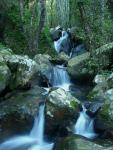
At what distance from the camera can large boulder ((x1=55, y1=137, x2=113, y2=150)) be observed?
22.2 ft

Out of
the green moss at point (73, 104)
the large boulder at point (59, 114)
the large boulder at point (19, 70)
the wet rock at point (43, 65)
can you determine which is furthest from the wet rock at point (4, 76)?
the wet rock at point (43, 65)

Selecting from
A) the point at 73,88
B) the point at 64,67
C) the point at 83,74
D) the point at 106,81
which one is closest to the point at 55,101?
the point at 106,81

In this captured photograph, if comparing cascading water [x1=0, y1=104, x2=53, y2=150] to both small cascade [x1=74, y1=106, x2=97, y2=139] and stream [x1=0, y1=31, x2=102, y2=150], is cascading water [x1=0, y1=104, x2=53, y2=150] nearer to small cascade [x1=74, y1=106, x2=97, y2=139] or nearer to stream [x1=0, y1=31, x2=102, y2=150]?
stream [x1=0, y1=31, x2=102, y2=150]

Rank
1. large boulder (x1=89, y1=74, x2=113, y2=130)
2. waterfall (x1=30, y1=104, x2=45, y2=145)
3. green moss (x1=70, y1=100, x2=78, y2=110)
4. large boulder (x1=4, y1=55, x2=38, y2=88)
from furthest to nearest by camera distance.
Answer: large boulder (x1=4, y1=55, x2=38, y2=88), green moss (x1=70, y1=100, x2=78, y2=110), waterfall (x1=30, y1=104, x2=45, y2=145), large boulder (x1=89, y1=74, x2=113, y2=130)


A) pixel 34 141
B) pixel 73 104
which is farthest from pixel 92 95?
pixel 34 141

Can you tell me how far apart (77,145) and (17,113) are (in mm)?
2633

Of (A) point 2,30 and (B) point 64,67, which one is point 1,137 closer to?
→ (B) point 64,67

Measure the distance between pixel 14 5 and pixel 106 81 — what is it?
24.0 feet

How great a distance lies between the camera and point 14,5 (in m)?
16.6

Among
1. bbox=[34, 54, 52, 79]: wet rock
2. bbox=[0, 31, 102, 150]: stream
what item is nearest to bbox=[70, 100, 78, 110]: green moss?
bbox=[0, 31, 102, 150]: stream

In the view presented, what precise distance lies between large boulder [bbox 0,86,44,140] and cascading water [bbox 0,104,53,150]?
0.15m

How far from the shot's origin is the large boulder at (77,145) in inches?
266

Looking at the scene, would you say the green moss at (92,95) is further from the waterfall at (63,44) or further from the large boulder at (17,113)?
the waterfall at (63,44)

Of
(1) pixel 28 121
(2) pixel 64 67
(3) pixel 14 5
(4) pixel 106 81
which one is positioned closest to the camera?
(1) pixel 28 121
